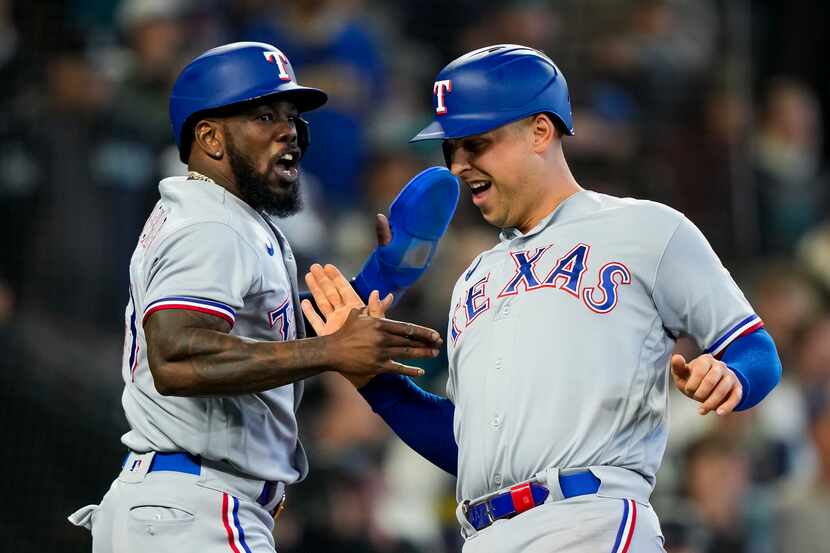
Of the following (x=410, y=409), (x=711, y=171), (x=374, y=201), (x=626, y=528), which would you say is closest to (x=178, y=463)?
(x=410, y=409)

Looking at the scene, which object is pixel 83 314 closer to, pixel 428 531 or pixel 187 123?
pixel 428 531

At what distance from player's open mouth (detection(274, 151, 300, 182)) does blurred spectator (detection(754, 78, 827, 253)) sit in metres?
5.15

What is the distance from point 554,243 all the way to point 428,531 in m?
3.41

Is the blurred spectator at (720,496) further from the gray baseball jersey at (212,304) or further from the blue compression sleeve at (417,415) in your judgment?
the gray baseball jersey at (212,304)

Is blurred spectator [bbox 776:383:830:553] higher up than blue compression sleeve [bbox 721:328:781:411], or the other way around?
blue compression sleeve [bbox 721:328:781:411]

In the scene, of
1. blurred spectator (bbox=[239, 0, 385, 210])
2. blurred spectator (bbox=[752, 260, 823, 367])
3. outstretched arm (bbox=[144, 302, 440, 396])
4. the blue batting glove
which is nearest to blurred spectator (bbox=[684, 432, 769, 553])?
blurred spectator (bbox=[752, 260, 823, 367])

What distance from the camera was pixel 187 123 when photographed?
350 cm

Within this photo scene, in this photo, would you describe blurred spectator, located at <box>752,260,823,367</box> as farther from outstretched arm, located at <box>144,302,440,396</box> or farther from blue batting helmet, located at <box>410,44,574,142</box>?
outstretched arm, located at <box>144,302,440,396</box>

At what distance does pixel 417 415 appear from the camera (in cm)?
367

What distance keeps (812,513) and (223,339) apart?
3.74 meters

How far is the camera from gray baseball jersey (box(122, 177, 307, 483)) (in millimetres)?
3148

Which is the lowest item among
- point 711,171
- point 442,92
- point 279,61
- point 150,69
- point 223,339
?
point 711,171

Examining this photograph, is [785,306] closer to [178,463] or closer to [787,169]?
[787,169]

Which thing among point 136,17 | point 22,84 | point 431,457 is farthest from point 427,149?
point 431,457
